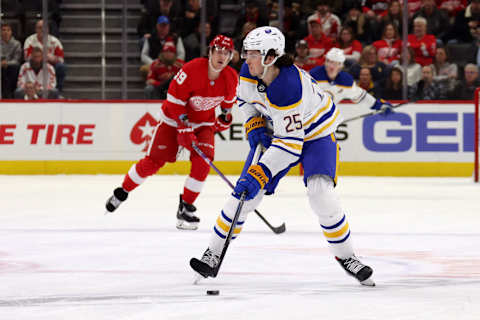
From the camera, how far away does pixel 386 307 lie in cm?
311

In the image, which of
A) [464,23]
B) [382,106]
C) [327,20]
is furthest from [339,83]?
[464,23]

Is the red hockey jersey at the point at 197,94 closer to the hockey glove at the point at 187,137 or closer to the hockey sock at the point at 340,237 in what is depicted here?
the hockey glove at the point at 187,137

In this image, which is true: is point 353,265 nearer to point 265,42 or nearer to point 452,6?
point 265,42

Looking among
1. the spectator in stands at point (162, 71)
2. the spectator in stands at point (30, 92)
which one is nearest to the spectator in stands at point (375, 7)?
the spectator in stands at point (162, 71)

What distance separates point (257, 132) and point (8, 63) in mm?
6767

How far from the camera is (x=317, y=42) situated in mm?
10492

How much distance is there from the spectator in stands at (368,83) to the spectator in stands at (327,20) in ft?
2.40

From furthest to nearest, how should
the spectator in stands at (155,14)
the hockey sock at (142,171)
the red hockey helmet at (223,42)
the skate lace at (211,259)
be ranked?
the spectator in stands at (155,14) → the hockey sock at (142,171) → the red hockey helmet at (223,42) → the skate lace at (211,259)

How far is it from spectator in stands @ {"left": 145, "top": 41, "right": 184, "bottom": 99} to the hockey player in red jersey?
4.40 metres

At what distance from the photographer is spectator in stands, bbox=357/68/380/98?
33.1 ft

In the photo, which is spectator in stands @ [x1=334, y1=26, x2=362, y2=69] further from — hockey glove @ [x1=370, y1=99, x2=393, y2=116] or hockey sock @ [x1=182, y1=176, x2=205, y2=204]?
hockey sock @ [x1=182, y1=176, x2=205, y2=204]

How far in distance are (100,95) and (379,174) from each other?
335cm

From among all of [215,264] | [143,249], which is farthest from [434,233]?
[215,264]

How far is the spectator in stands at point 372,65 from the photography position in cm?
1012
